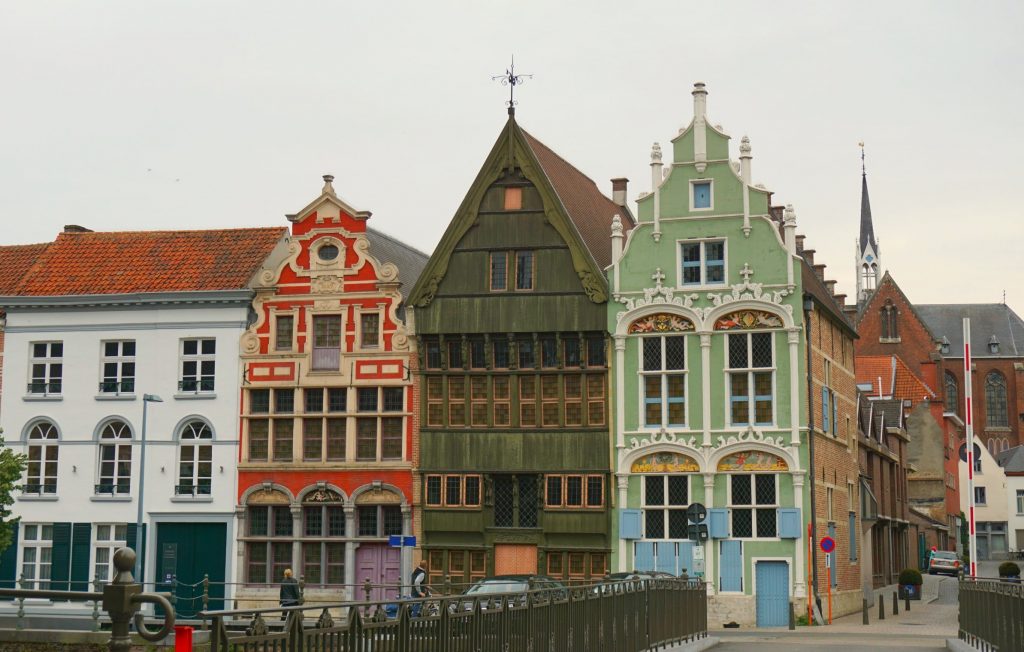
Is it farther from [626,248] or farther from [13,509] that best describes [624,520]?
[13,509]

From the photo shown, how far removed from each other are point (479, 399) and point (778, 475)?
31.6ft

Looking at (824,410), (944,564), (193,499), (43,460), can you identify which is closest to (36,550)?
(43,460)

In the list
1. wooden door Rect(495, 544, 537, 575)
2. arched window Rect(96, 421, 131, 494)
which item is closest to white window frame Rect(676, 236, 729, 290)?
wooden door Rect(495, 544, 537, 575)

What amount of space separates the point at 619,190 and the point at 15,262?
2282 centimetres

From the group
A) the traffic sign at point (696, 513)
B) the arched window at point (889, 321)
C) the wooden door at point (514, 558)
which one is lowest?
the wooden door at point (514, 558)

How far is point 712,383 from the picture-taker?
43.7 metres

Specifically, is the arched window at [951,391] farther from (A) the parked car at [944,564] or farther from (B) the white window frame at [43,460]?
(B) the white window frame at [43,460]

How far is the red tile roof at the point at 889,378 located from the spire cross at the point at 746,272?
4343cm

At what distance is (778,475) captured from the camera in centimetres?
4288

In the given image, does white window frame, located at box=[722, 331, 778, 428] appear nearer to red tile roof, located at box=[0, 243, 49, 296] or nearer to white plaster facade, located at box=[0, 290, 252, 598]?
white plaster facade, located at box=[0, 290, 252, 598]

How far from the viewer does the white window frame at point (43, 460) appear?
48.2 metres

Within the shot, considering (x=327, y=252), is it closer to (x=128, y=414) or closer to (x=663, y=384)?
(x=128, y=414)

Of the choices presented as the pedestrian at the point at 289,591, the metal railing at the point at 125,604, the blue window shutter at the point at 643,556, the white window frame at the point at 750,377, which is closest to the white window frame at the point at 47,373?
the pedestrian at the point at 289,591

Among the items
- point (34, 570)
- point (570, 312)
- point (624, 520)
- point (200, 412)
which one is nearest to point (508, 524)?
point (624, 520)
